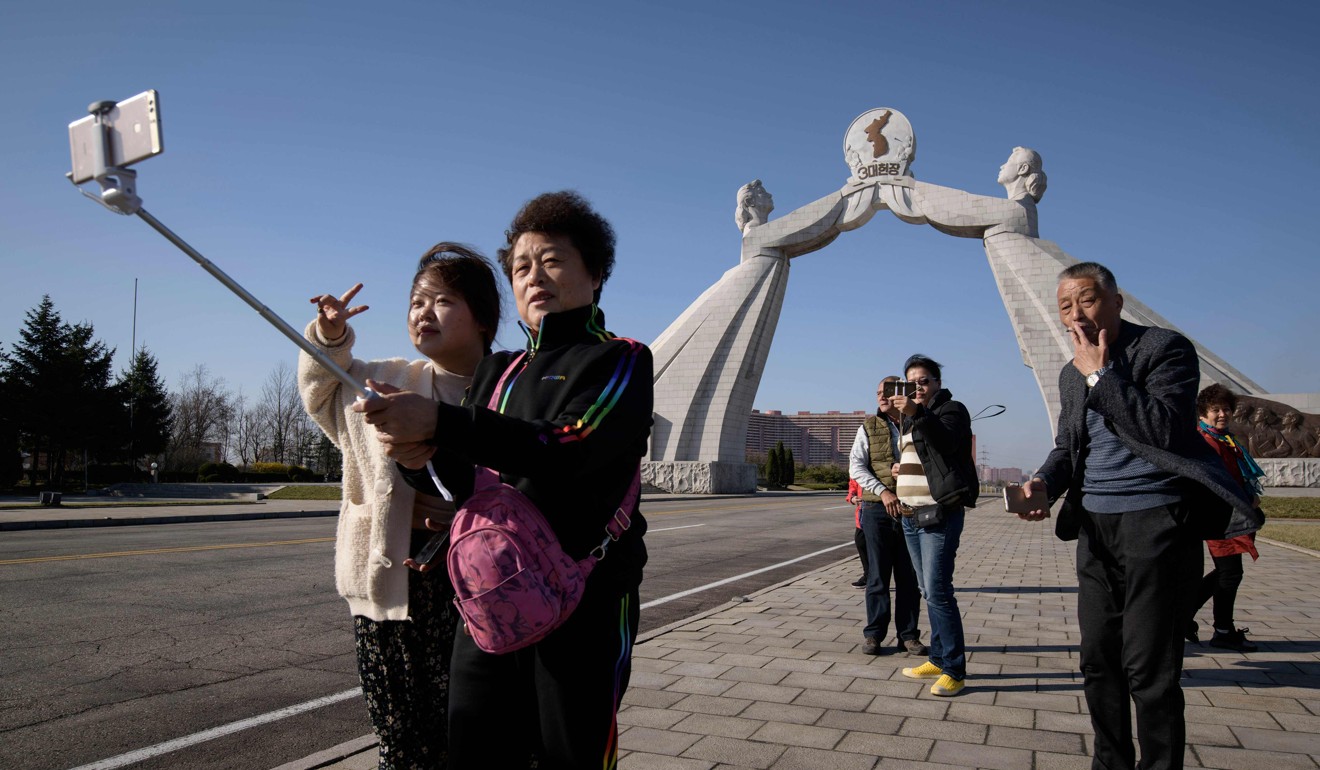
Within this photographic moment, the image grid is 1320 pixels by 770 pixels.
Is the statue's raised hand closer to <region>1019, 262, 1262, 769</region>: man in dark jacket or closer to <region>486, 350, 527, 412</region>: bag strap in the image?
<region>486, 350, 527, 412</region>: bag strap

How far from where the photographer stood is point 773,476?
4934 cm

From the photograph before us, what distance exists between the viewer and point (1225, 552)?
5836 mm

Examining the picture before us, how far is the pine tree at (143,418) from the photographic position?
3975 centimetres

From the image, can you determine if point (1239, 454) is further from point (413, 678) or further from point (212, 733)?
point (212, 733)

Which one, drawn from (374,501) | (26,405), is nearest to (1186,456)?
(374,501)

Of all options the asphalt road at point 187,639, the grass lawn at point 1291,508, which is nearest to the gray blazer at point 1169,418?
the asphalt road at point 187,639

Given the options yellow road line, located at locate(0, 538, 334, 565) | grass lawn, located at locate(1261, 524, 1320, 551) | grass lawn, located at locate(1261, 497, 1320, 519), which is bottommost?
grass lawn, located at locate(1261, 497, 1320, 519)

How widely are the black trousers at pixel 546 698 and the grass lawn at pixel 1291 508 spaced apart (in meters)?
23.6

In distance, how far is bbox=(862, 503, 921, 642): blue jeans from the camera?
17.9 ft

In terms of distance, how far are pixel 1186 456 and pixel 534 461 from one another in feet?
7.77

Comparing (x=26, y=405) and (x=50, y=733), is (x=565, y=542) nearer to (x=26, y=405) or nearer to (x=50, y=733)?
(x=50, y=733)

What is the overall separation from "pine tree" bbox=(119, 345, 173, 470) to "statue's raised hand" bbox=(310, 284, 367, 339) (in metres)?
43.3

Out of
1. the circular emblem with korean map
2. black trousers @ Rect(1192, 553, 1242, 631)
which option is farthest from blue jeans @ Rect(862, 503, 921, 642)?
the circular emblem with korean map

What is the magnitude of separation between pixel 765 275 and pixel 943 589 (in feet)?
103
